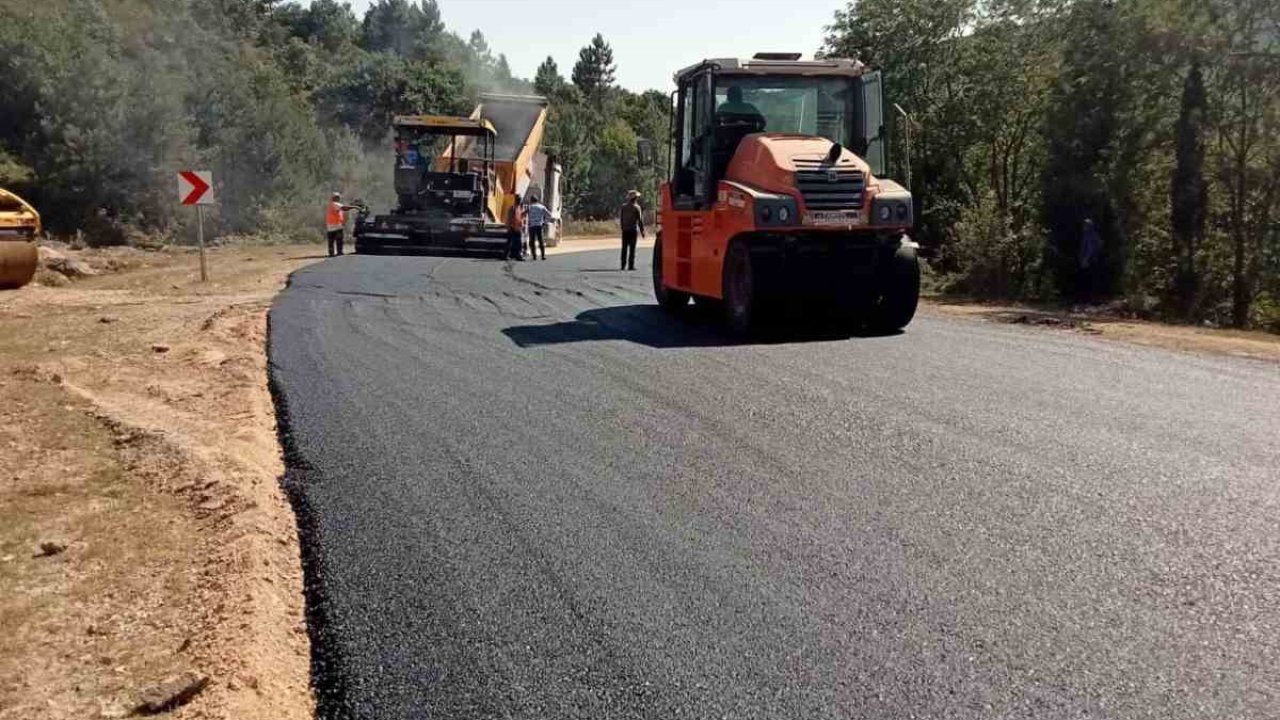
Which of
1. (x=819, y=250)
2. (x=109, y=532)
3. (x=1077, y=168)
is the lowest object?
(x=109, y=532)

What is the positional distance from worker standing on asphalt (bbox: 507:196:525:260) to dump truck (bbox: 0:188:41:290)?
9818 millimetres

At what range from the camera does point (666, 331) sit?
38.5ft

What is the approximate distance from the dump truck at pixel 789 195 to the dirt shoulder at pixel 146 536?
184 inches

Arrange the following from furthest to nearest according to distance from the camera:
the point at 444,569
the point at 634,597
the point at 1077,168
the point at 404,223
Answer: the point at 404,223
the point at 1077,168
the point at 444,569
the point at 634,597

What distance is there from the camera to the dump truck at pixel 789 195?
36.1 ft

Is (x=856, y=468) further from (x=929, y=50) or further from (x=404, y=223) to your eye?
(x=929, y=50)

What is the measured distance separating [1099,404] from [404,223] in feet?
62.9

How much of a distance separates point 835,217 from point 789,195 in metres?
0.53

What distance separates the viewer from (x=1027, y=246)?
19484mm

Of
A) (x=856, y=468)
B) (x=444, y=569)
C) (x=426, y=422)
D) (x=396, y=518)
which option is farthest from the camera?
(x=426, y=422)

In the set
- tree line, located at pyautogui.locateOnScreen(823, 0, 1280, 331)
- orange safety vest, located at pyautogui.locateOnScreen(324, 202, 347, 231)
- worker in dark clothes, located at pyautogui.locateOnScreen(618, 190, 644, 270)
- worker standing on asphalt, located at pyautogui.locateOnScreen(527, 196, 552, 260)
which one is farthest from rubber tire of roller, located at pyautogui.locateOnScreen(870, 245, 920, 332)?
orange safety vest, located at pyautogui.locateOnScreen(324, 202, 347, 231)

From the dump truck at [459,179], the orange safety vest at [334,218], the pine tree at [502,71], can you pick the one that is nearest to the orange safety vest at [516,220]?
the dump truck at [459,179]

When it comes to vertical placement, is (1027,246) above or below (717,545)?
above

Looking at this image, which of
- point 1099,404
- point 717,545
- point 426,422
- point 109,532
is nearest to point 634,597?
point 717,545
